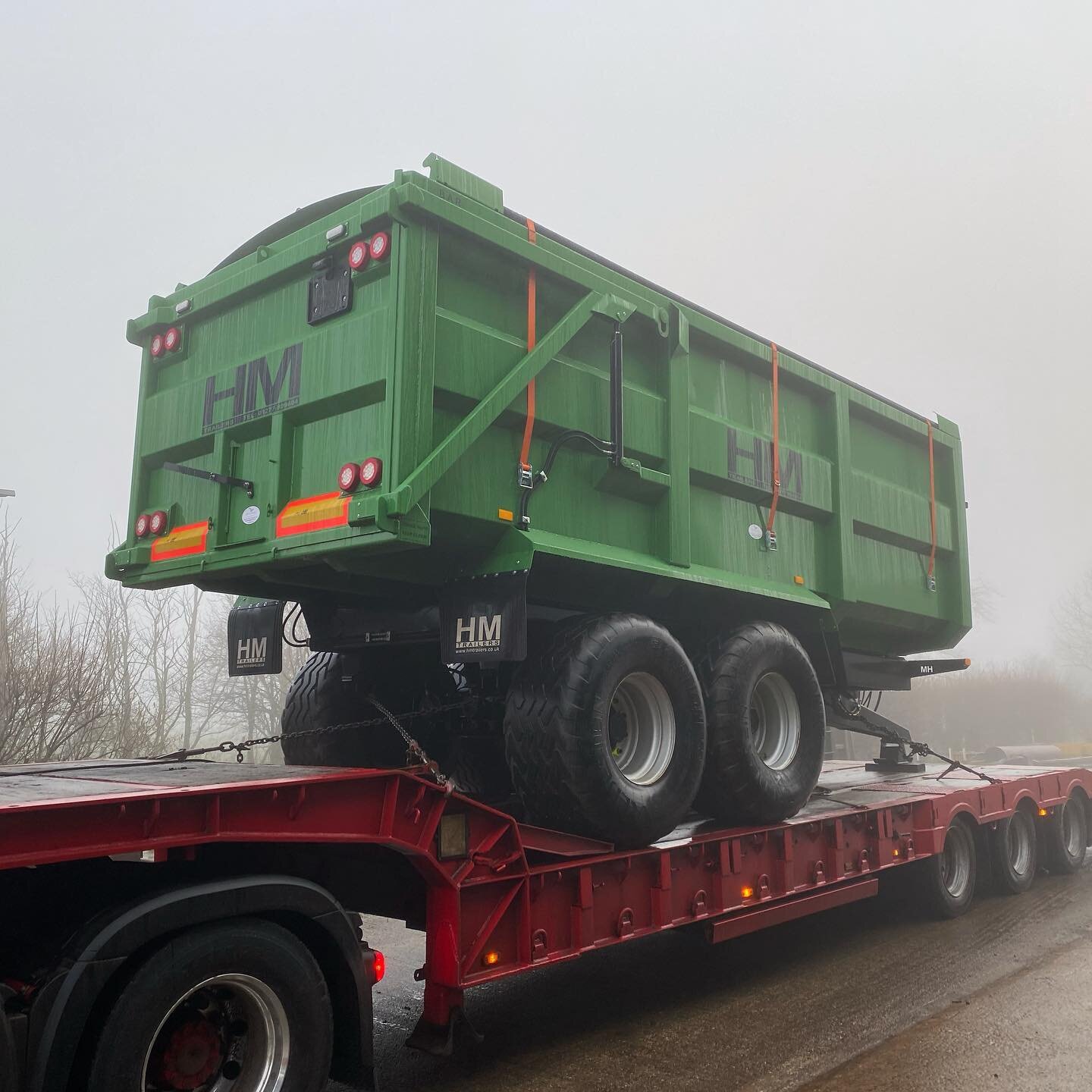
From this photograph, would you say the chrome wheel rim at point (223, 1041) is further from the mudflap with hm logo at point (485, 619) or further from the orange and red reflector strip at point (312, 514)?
the orange and red reflector strip at point (312, 514)

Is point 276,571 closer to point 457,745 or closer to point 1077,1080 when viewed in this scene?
point 457,745

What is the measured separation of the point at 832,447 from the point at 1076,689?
4140 centimetres

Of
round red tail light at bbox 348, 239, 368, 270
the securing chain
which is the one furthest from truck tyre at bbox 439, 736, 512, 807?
round red tail light at bbox 348, 239, 368, 270

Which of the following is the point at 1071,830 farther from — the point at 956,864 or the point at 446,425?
the point at 446,425

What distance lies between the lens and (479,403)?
472 centimetres

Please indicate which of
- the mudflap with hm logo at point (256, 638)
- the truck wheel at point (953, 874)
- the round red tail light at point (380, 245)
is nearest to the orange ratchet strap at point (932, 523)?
the truck wheel at point (953, 874)

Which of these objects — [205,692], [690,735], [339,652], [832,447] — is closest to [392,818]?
[690,735]

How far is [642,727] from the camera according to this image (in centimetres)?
536

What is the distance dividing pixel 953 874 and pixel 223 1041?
6296 millimetres

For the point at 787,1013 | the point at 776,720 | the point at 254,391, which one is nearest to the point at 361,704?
the point at 254,391

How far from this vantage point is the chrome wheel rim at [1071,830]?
949 centimetres

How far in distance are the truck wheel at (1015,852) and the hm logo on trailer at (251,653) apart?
239 inches

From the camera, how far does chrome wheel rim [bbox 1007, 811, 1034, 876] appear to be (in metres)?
8.64

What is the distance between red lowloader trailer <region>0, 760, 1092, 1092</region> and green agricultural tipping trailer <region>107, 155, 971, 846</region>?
1.74ft
